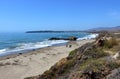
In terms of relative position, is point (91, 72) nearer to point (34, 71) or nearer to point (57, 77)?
point (57, 77)

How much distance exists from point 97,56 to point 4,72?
10239 mm

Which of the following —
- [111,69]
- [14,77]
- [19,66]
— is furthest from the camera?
[19,66]

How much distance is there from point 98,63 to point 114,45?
457 cm

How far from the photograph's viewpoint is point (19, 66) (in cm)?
2003

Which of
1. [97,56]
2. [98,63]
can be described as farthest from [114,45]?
[98,63]

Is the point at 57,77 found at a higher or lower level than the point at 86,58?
lower

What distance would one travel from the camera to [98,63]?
25.6 feet

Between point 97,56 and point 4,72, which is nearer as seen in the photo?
point 97,56

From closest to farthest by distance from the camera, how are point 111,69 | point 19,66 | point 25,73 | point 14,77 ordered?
point 111,69, point 14,77, point 25,73, point 19,66

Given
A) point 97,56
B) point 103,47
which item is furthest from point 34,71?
point 97,56

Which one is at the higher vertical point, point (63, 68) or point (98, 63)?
point (98, 63)

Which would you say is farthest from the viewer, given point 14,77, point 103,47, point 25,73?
point 25,73

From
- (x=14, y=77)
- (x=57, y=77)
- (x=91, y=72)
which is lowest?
(x=14, y=77)

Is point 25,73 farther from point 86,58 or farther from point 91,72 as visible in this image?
point 91,72
